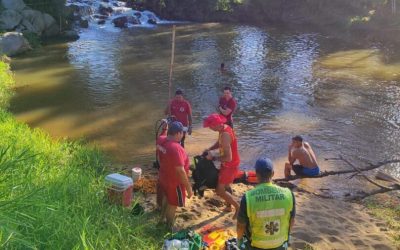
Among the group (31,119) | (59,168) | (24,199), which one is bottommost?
(31,119)

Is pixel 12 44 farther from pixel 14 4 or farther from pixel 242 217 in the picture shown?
pixel 242 217

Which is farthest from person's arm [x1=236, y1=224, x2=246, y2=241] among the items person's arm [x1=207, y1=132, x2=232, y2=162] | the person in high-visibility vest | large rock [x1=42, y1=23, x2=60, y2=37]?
large rock [x1=42, y1=23, x2=60, y2=37]

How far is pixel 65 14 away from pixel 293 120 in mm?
25065

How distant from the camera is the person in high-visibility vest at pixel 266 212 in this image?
15.5ft

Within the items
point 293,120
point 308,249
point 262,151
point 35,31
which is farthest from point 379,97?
point 35,31

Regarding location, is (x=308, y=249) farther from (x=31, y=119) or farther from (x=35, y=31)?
(x=35, y=31)

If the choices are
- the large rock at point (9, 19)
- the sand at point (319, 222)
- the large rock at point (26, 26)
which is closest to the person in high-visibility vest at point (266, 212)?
the sand at point (319, 222)

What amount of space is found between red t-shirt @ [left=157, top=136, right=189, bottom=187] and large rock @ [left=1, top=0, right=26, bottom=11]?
28.1m

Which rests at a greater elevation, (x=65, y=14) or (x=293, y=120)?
(x=65, y=14)

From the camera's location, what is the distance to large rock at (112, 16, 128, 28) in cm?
3712

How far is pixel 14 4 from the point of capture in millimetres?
31094

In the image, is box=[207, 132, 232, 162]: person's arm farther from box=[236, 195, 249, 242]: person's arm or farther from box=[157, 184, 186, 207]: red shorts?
box=[236, 195, 249, 242]: person's arm

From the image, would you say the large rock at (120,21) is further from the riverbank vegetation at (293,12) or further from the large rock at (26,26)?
the large rock at (26,26)

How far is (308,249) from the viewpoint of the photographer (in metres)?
6.75
